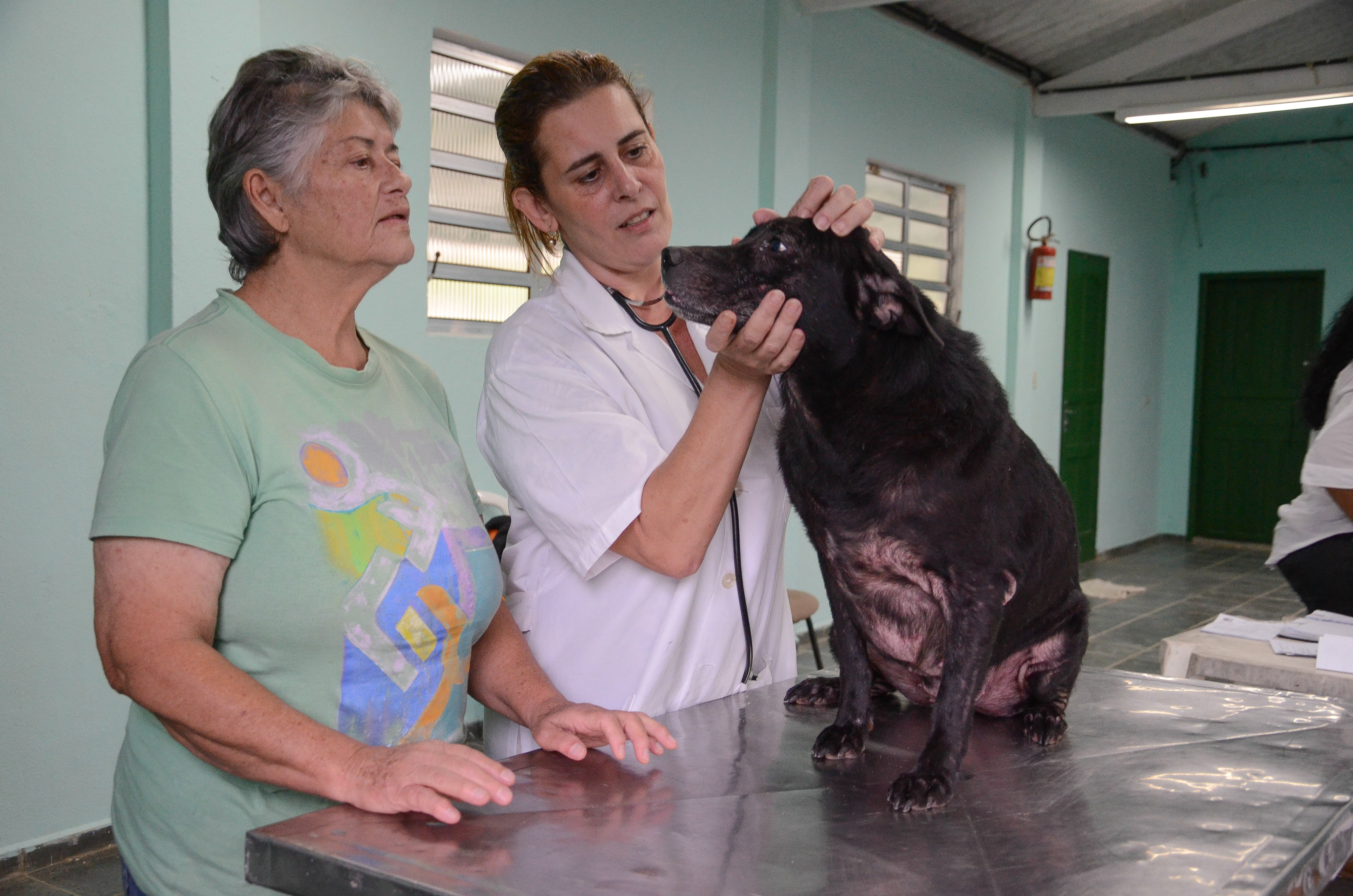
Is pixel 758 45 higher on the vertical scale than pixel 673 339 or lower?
higher

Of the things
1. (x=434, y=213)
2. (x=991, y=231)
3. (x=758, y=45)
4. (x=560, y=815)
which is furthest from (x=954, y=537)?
(x=991, y=231)

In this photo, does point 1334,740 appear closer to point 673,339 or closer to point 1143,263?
point 673,339

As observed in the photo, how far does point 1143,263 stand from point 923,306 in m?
11.4

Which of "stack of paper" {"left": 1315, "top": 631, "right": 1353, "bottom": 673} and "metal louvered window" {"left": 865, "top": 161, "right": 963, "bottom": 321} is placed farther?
"metal louvered window" {"left": 865, "top": 161, "right": 963, "bottom": 321}

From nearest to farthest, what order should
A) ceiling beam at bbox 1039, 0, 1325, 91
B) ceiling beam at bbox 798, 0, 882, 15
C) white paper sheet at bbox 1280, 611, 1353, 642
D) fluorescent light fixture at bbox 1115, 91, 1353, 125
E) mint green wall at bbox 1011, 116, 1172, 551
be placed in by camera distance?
white paper sheet at bbox 1280, 611, 1353, 642 → ceiling beam at bbox 798, 0, 882, 15 → ceiling beam at bbox 1039, 0, 1325, 91 → fluorescent light fixture at bbox 1115, 91, 1353, 125 → mint green wall at bbox 1011, 116, 1172, 551

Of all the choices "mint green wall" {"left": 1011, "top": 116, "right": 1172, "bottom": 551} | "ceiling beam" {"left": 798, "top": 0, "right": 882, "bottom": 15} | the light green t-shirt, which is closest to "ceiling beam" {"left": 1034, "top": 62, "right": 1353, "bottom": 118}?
"mint green wall" {"left": 1011, "top": 116, "right": 1172, "bottom": 551}

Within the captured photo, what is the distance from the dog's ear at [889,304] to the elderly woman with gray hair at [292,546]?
68 cm

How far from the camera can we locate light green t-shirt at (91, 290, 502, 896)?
1368mm

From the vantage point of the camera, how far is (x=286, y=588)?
1422mm

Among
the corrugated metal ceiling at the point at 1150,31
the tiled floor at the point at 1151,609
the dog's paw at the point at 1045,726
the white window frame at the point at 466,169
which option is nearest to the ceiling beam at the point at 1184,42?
the corrugated metal ceiling at the point at 1150,31

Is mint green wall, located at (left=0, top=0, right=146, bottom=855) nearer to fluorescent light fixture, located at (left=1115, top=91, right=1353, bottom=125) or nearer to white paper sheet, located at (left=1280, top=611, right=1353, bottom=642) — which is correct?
white paper sheet, located at (left=1280, top=611, right=1353, bottom=642)

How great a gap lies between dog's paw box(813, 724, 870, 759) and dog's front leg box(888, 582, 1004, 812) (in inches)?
4.8

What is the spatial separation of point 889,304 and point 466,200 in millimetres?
3754

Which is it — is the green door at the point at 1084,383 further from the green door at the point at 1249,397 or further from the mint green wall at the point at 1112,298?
the green door at the point at 1249,397
